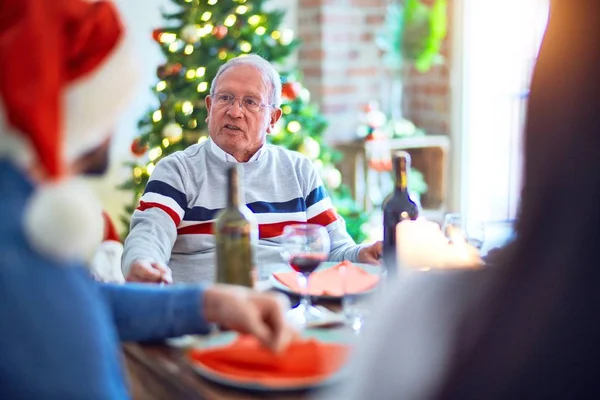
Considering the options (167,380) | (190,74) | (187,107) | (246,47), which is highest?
(246,47)

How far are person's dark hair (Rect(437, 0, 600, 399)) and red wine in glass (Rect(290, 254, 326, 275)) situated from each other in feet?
2.36

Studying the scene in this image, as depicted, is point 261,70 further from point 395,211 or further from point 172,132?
point 172,132

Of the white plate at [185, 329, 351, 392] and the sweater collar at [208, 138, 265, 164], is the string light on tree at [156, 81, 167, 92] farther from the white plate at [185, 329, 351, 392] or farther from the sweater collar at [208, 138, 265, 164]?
the white plate at [185, 329, 351, 392]

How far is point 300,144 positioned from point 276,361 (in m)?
2.36

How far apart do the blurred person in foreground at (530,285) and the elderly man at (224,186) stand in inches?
48.0

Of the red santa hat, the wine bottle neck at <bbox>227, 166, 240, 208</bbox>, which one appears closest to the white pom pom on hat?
the red santa hat

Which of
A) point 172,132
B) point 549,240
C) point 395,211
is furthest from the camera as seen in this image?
point 172,132

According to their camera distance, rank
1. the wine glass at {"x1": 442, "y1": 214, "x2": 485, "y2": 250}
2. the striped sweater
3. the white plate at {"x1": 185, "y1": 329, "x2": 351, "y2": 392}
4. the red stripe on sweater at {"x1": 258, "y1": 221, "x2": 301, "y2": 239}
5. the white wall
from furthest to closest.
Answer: the white wall → the red stripe on sweater at {"x1": 258, "y1": 221, "x2": 301, "y2": 239} → the striped sweater → the wine glass at {"x1": 442, "y1": 214, "x2": 485, "y2": 250} → the white plate at {"x1": 185, "y1": 329, "x2": 351, "y2": 392}

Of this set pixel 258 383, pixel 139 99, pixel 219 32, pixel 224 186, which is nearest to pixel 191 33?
pixel 219 32

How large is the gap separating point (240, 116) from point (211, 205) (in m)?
0.29

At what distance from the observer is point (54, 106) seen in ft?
2.83

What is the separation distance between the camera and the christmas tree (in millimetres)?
3314

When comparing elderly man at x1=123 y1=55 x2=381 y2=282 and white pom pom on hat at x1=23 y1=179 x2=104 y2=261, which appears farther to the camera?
elderly man at x1=123 y1=55 x2=381 y2=282

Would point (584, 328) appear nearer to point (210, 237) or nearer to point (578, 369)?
point (578, 369)
